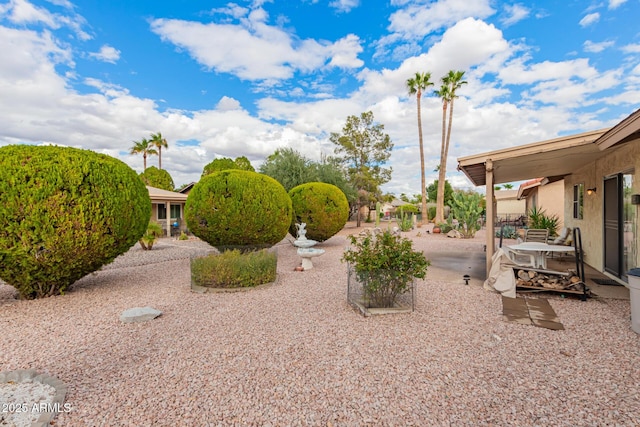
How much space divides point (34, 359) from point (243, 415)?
2573 mm

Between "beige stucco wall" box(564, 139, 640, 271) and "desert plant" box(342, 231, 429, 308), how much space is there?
13.5ft

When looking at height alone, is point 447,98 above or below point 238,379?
above

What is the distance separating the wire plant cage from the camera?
14.8ft

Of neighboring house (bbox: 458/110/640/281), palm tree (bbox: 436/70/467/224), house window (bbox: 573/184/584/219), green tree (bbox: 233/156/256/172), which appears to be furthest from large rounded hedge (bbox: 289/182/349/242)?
green tree (bbox: 233/156/256/172)

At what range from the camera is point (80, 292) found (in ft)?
19.0

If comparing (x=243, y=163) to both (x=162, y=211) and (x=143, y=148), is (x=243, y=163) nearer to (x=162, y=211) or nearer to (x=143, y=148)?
(x=143, y=148)

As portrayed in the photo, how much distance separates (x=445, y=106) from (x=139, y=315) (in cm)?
2593

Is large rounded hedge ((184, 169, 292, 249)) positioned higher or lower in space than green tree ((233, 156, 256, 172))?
lower

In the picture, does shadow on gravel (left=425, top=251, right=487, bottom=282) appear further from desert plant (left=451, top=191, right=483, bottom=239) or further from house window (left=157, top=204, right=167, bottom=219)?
house window (left=157, top=204, right=167, bottom=219)

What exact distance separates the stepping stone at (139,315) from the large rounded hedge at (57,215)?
151 cm

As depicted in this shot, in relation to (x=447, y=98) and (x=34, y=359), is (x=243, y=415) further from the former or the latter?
(x=447, y=98)

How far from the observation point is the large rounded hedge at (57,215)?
4.55 m

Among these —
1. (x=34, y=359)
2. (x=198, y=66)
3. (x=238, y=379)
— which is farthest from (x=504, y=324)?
(x=198, y=66)

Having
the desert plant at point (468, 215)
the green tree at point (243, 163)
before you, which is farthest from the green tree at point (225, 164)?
the desert plant at point (468, 215)
